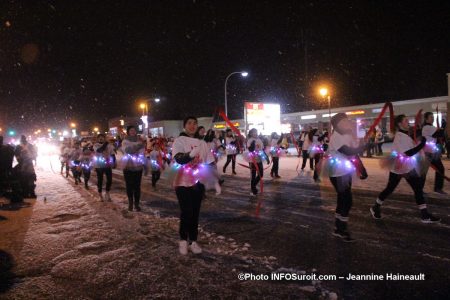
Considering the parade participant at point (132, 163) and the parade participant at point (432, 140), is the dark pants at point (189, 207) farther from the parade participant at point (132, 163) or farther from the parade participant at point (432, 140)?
the parade participant at point (432, 140)

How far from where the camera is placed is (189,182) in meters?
4.86

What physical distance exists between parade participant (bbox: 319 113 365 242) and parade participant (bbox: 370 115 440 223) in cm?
124

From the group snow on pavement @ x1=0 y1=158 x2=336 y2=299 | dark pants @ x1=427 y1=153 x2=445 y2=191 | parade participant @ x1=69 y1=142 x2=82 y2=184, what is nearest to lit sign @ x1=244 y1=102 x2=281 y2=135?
parade participant @ x1=69 y1=142 x2=82 y2=184

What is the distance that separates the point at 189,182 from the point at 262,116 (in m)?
29.1

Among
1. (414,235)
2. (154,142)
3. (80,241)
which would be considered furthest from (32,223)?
(414,235)

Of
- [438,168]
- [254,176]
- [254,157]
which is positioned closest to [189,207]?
[254,157]

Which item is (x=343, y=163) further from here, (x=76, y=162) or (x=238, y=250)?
(x=76, y=162)

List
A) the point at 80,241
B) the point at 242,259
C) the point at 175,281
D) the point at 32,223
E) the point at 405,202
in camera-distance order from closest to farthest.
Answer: the point at 175,281 → the point at 242,259 → the point at 80,241 → the point at 32,223 → the point at 405,202

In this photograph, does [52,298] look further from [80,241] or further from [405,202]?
[405,202]

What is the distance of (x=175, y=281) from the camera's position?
3.99 meters

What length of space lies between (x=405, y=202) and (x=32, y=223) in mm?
8066

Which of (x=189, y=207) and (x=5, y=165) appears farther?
(x=5, y=165)

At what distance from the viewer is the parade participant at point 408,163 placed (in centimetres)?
601

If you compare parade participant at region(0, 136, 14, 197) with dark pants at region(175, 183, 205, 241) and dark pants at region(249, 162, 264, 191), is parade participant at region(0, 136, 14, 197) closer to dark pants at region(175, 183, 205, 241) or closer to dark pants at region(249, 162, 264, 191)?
dark pants at region(249, 162, 264, 191)
